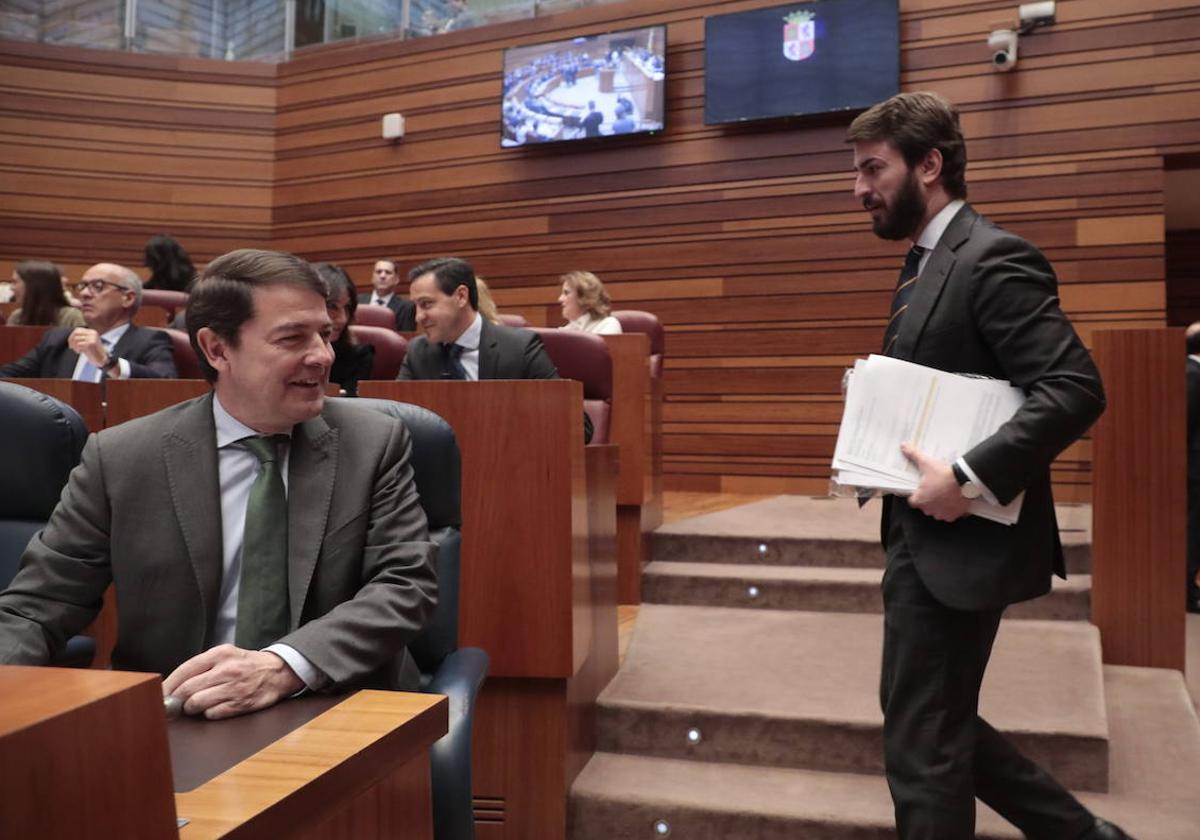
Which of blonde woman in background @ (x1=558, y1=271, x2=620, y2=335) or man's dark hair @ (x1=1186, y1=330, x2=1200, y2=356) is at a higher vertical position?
blonde woman in background @ (x1=558, y1=271, x2=620, y2=335)

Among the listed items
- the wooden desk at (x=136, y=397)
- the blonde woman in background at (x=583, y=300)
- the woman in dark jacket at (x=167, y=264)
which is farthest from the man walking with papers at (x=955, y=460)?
the woman in dark jacket at (x=167, y=264)

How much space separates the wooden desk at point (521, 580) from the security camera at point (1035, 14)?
273 cm

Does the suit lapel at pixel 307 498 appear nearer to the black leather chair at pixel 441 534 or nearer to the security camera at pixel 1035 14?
the black leather chair at pixel 441 534

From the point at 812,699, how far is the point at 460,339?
103 cm

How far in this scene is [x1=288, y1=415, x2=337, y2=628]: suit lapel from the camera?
0.90 meters

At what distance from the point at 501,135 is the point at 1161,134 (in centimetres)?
246

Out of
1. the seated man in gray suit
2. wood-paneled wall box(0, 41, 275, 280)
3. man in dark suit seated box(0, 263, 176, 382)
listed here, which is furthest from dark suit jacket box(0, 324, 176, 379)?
wood-paneled wall box(0, 41, 275, 280)

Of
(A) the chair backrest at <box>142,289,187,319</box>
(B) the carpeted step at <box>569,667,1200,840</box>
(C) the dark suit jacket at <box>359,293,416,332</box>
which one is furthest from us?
(C) the dark suit jacket at <box>359,293,416,332</box>

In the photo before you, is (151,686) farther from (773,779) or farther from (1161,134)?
(1161,134)

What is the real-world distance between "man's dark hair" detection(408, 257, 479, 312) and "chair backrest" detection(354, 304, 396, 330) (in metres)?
0.97

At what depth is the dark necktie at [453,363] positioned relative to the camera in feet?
7.14

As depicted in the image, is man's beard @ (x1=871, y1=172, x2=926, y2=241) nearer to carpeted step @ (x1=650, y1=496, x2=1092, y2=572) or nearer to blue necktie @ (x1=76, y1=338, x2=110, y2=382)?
carpeted step @ (x1=650, y1=496, x2=1092, y2=572)

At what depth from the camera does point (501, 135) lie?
4.34 metres

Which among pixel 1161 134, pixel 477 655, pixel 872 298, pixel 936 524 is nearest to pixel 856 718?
pixel 936 524
